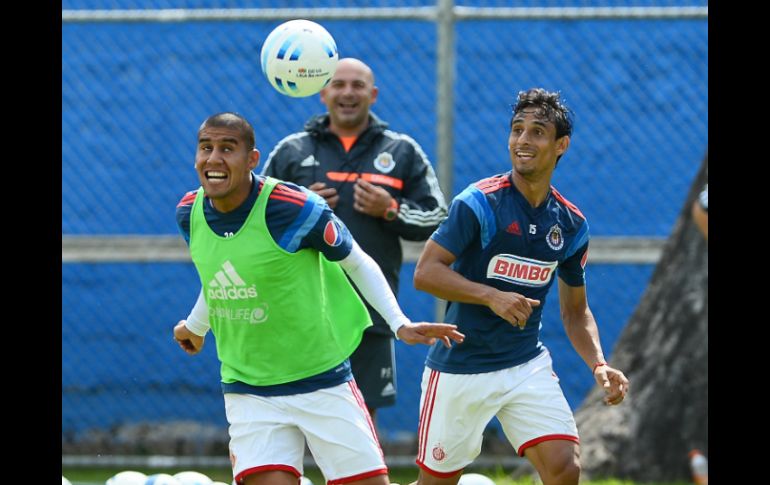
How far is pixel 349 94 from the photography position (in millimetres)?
7227

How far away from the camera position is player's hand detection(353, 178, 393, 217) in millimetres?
7023

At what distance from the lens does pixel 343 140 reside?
24.0 ft

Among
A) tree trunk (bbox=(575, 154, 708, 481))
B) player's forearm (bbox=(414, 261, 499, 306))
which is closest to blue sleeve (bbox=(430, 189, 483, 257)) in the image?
player's forearm (bbox=(414, 261, 499, 306))

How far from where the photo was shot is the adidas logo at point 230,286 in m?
5.57

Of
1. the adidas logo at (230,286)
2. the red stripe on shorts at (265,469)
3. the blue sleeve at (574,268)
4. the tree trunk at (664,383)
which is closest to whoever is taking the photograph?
the red stripe on shorts at (265,469)

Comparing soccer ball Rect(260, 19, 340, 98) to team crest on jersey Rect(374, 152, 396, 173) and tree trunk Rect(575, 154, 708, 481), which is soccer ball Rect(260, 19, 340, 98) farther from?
tree trunk Rect(575, 154, 708, 481)

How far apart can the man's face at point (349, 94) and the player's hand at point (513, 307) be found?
2.18 m

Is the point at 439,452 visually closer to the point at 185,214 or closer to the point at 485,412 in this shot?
the point at 485,412

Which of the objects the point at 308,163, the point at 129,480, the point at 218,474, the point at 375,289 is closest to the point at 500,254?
the point at 375,289

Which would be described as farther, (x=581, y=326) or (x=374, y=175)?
(x=374, y=175)

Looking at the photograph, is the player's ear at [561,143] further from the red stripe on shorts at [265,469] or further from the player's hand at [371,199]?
the red stripe on shorts at [265,469]

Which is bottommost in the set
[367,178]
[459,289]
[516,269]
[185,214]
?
[459,289]

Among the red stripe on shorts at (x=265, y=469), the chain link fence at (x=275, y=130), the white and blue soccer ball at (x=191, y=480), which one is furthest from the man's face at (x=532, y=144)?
the chain link fence at (x=275, y=130)

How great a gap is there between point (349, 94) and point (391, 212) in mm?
735
